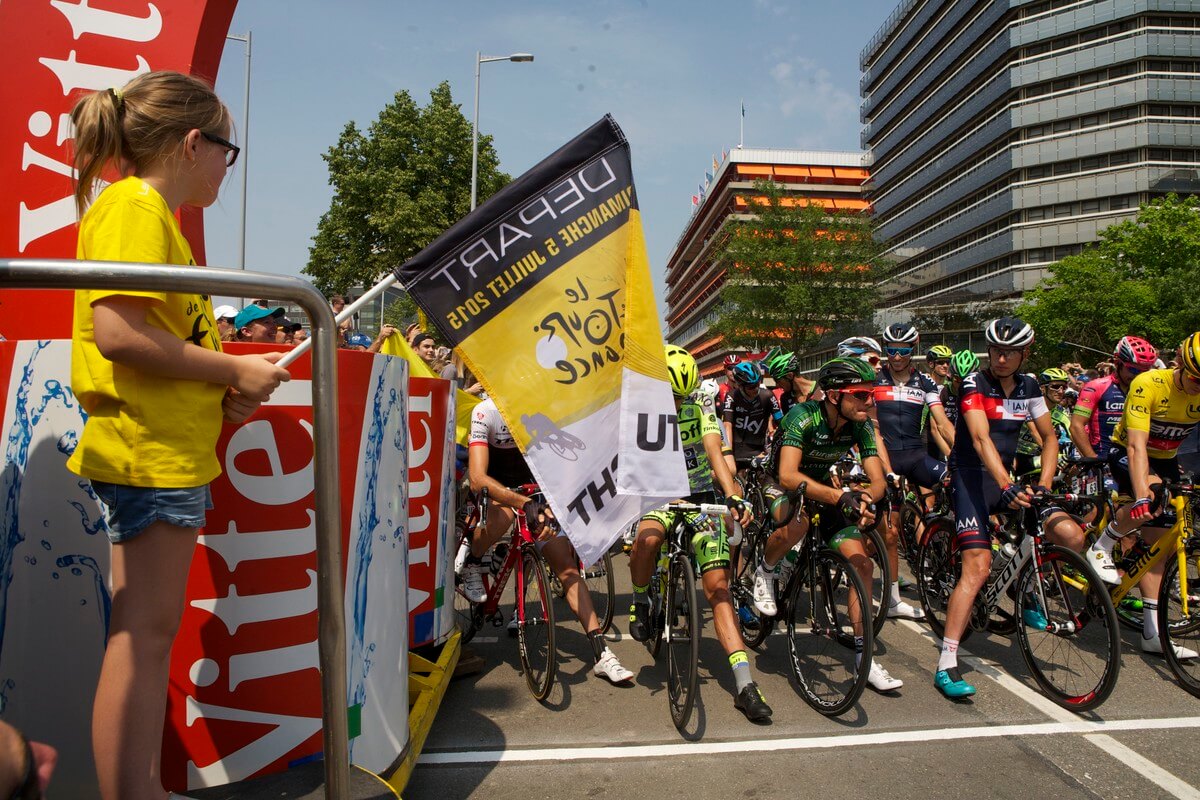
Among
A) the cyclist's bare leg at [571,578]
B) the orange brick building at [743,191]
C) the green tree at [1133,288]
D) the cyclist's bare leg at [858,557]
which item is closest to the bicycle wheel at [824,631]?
the cyclist's bare leg at [858,557]

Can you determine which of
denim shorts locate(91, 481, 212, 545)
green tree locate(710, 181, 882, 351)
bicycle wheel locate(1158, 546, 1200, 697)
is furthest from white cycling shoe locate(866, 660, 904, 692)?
green tree locate(710, 181, 882, 351)

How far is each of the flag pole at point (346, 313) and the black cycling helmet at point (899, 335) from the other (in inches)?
282

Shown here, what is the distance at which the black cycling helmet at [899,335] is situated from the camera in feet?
28.5

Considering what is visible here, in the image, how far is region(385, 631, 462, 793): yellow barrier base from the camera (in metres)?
3.08

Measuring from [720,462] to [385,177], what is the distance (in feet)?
104

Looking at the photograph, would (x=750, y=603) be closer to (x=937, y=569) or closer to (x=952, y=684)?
(x=952, y=684)

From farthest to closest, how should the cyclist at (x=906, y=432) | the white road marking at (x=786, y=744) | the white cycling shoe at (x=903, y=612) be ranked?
the cyclist at (x=906, y=432)
the white cycling shoe at (x=903, y=612)
the white road marking at (x=786, y=744)

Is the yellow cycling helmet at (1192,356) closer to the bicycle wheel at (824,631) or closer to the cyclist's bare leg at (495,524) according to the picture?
the bicycle wheel at (824,631)

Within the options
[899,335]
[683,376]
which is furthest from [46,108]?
[899,335]

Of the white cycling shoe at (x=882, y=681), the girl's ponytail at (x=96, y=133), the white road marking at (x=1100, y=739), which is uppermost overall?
the girl's ponytail at (x=96, y=133)

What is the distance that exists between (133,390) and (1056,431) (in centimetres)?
834

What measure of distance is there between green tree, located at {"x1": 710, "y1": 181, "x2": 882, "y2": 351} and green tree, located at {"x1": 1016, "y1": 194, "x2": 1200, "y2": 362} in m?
9.34

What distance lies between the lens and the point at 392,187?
33719 mm

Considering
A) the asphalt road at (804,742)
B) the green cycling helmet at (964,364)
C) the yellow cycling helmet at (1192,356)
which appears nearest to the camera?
the asphalt road at (804,742)
